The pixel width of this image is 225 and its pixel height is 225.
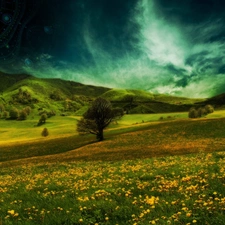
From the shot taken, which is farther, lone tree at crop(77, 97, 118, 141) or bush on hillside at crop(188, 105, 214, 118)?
bush on hillside at crop(188, 105, 214, 118)

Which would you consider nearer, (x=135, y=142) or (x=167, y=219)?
(x=167, y=219)

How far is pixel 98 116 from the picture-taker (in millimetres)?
67688

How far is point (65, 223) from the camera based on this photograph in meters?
6.86

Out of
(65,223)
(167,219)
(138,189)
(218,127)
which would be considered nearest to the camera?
(167,219)

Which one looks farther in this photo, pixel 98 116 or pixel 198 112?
pixel 198 112

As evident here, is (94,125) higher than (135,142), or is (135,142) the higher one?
(94,125)

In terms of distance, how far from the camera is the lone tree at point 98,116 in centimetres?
6725

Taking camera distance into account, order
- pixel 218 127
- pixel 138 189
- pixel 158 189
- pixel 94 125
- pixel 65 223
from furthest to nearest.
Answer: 1. pixel 94 125
2. pixel 218 127
3. pixel 138 189
4. pixel 158 189
5. pixel 65 223

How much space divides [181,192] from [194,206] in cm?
169

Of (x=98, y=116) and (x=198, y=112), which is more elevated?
(x=98, y=116)

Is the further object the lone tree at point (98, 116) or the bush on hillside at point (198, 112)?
the bush on hillside at point (198, 112)

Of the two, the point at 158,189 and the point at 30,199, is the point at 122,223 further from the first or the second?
the point at 30,199

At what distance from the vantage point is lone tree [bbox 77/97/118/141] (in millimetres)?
67250

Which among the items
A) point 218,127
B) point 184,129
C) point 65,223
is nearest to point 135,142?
point 184,129
